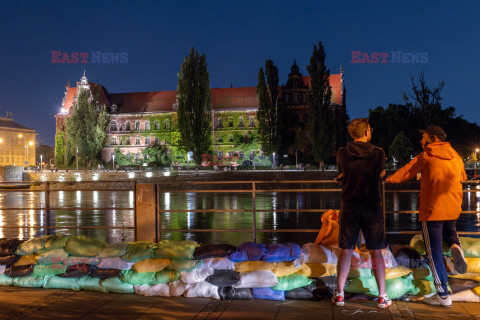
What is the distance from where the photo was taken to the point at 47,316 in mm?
3949

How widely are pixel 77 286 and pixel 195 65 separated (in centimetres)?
4844

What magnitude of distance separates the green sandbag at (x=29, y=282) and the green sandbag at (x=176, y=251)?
4.29 ft

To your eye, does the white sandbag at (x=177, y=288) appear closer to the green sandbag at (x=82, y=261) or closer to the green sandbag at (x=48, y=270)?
the green sandbag at (x=82, y=261)

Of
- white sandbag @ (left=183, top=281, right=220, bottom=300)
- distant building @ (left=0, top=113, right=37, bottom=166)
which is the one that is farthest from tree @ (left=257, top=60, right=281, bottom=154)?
distant building @ (left=0, top=113, right=37, bottom=166)

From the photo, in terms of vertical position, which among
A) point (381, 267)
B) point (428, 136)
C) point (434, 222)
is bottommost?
point (381, 267)

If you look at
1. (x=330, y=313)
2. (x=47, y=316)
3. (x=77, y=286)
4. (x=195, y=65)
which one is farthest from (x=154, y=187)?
(x=195, y=65)

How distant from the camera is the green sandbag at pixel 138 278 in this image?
4.65m

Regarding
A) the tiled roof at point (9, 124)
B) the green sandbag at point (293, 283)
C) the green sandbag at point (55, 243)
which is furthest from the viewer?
the tiled roof at point (9, 124)

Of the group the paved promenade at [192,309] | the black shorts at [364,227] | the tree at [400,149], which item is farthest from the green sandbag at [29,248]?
the tree at [400,149]

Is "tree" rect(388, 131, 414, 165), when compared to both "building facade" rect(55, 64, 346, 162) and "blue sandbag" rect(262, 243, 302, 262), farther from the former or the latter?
"blue sandbag" rect(262, 243, 302, 262)

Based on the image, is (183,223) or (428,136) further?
(183,223)

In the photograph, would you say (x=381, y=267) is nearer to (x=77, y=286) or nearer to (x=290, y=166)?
(x=77, y=286)

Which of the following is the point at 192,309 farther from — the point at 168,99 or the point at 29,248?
the point at 168,99

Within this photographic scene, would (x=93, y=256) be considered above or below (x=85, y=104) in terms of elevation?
Result: below
